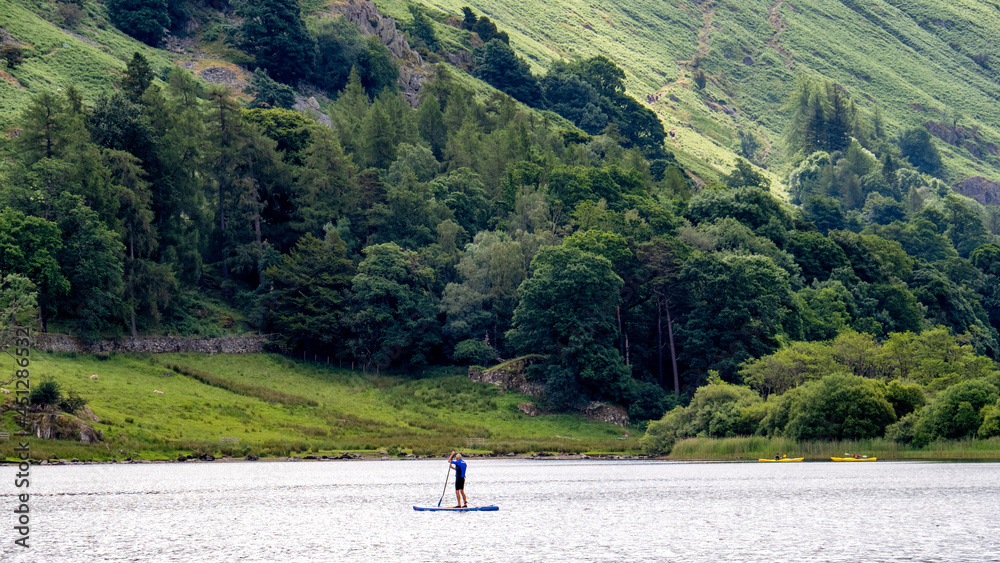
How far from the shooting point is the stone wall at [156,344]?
101 m

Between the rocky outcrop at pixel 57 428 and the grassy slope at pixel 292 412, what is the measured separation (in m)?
1.08

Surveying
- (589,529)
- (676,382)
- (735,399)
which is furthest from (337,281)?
(589,529)

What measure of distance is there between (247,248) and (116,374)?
32801 millimetres

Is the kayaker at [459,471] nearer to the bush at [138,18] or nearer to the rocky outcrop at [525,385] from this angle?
the rocky outcrop at [525,385]

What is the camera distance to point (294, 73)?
195625mm

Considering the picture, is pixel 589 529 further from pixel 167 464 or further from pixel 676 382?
pixel 676 382

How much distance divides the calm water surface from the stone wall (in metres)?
26.3

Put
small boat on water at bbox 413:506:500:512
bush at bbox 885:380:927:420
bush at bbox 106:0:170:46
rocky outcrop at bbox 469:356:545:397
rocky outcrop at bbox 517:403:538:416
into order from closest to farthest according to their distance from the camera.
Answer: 1. small boat on water at bbox 413:506:500:512
2. bush at bbox 885:380:927:420
3. rocky outcrop at bbox 517:403:538:416
4. rocky outcrop at bbox 469:356:545:397
5. bush at bbox 106:0:170:46

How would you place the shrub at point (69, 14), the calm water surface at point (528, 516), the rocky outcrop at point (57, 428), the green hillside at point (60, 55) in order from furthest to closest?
1. the shrub at point (69, 14)
2. the green hillside at point (60, 55)
3. the rocky outcrop at point (57, 428)
4. the calm water surface at point (528, 516)

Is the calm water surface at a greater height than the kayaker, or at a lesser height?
lesser

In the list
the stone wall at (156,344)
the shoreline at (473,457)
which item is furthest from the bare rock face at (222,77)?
the shoreline at (473,457)

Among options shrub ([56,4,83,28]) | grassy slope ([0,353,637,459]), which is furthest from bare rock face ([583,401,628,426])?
shrub ([56,4,83,28])

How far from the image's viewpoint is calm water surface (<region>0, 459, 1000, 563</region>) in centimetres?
3900

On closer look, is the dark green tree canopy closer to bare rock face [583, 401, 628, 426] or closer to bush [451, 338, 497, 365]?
bush [451, 338, 497, 365]
